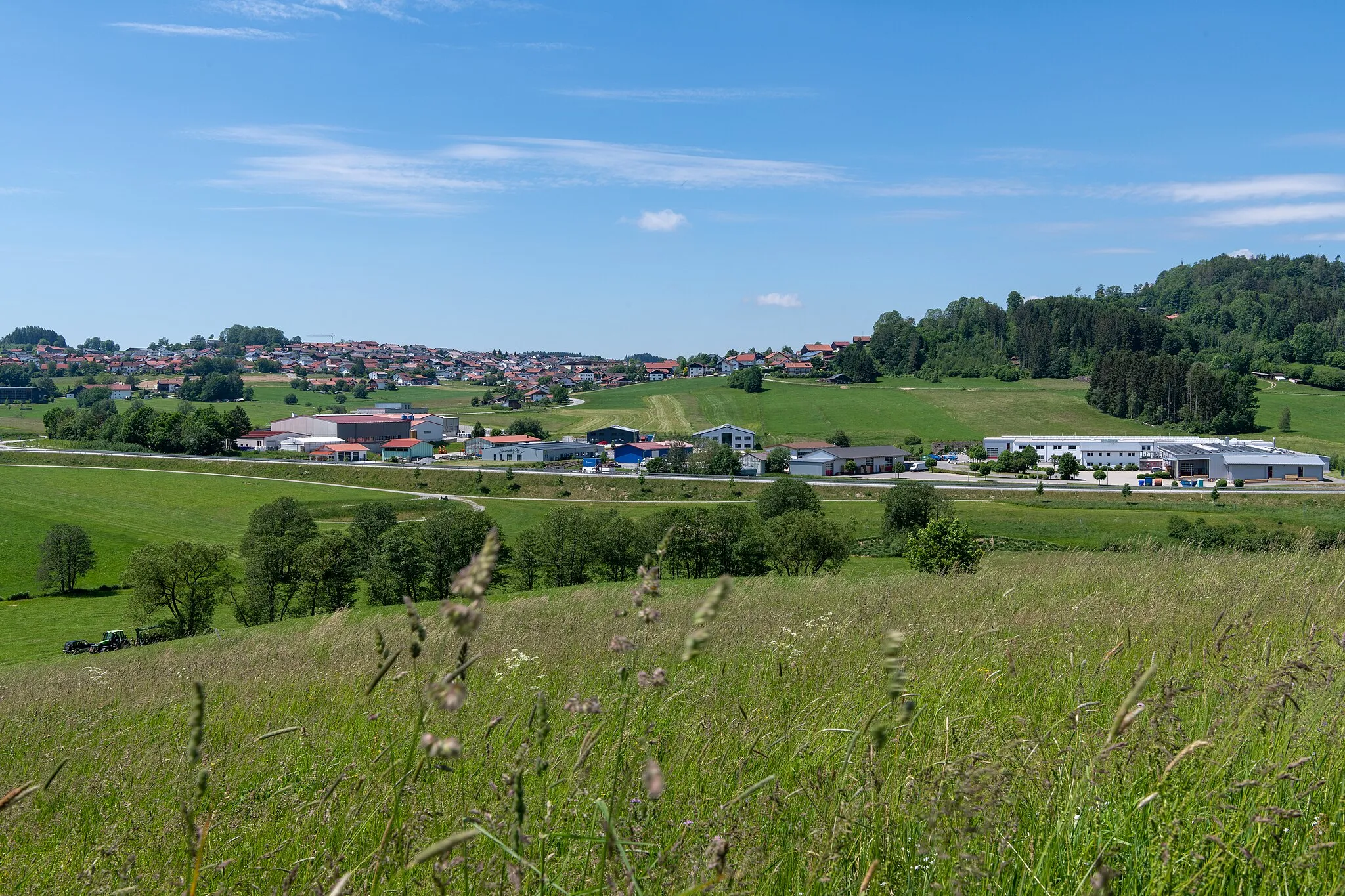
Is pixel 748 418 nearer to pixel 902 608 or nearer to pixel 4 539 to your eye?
pixel 4 539

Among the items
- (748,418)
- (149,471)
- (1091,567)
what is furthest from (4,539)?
(748,418)

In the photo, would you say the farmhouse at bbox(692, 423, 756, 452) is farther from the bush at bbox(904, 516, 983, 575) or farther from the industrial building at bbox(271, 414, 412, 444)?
the bush at bbox(904, 516, 983, 575)

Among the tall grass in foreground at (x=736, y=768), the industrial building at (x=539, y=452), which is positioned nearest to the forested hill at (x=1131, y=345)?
the industrial building at (x=539, y=452)

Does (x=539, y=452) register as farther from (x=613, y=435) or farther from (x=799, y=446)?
(x=799, y=446)

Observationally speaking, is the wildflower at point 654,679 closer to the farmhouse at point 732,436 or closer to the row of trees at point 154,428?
the row of trees at point 154,428

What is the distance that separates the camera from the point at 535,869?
78.0 inches

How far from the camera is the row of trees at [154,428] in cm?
9431

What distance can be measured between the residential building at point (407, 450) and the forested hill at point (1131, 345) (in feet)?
287

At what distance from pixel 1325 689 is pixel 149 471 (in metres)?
90.1

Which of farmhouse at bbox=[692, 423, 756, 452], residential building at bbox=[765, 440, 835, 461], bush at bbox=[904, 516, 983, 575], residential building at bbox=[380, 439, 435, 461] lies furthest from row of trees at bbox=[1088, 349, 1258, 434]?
bush at bbox=[904, 516, 983, 575]

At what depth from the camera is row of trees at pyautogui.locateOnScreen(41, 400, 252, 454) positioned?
309ft

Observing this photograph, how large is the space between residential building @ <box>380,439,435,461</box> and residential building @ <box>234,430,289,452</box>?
13933mm

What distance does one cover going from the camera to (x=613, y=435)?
113m

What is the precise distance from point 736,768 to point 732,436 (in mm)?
104024
